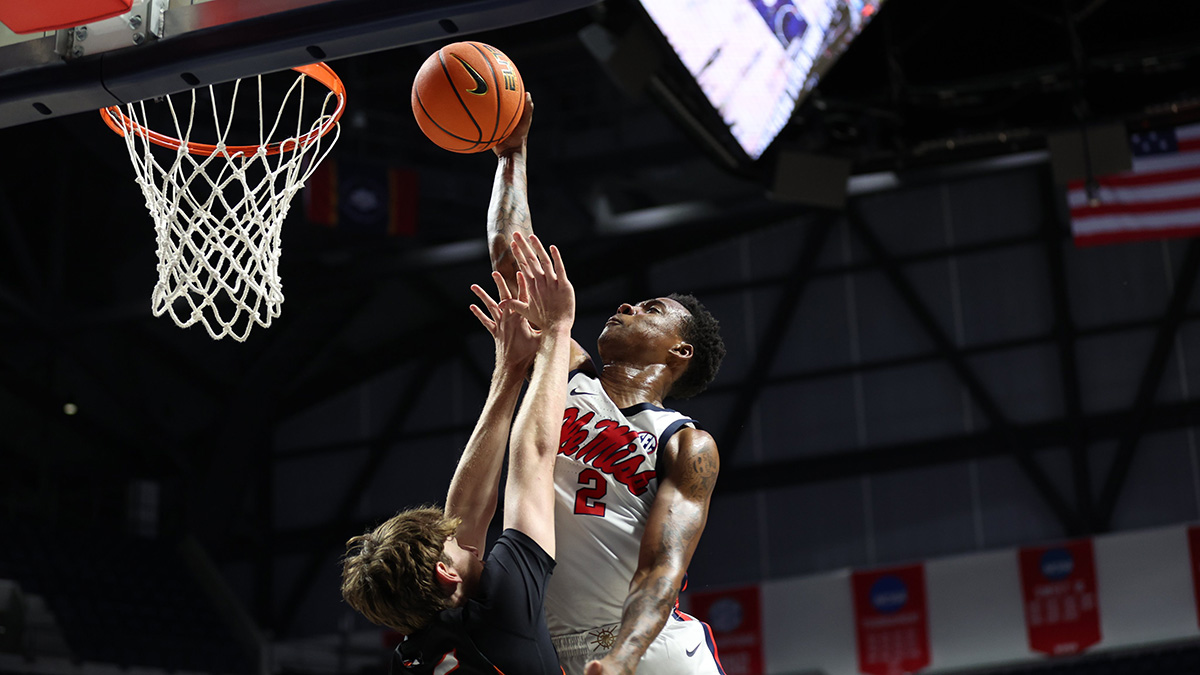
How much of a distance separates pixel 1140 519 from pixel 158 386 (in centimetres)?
1233

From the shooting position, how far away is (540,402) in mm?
3082

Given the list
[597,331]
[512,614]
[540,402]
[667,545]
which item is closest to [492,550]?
[512,614]

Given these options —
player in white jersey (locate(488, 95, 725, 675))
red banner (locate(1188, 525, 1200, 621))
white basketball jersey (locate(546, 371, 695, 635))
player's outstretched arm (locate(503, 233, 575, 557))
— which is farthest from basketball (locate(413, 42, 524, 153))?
red banner (locate(1188, 525, 1200, 621))

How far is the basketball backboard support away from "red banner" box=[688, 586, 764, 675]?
1105cm

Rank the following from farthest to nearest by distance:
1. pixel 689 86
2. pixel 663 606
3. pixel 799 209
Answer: pixel 799 209, pixel 689 86, pixel 663 606

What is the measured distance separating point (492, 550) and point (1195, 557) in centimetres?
1160

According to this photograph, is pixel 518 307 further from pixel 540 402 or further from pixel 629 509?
pixel 629 509

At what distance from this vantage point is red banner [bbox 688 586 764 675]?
13820mm

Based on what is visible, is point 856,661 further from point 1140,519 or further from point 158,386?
point 158,386

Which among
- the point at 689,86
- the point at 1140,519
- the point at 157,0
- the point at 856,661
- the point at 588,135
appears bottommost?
the point at 856,661

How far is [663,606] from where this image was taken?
309 centimetres

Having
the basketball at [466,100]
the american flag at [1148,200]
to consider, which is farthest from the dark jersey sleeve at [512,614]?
the american flag at [1148,200]

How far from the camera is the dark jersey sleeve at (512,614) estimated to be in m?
2.77

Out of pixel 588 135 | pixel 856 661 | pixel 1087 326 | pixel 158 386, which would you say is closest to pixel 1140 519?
pixel 1087 326
